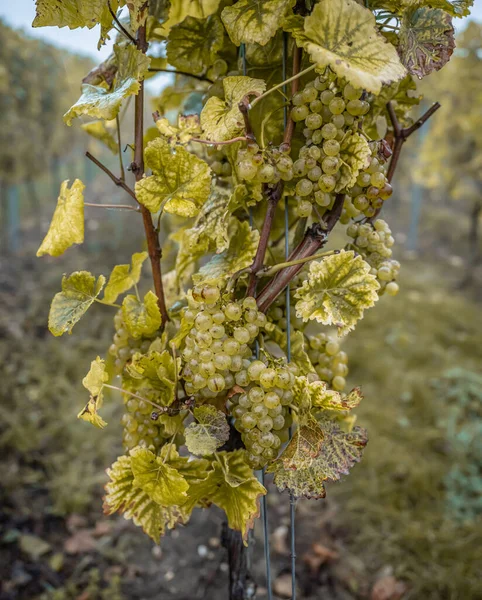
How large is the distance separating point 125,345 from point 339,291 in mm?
392

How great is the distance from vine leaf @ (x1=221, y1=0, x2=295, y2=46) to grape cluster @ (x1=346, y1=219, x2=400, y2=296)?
1.01 feet

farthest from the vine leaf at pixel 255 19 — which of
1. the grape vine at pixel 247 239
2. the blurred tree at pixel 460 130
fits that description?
the blurred tree at pixel 460 130

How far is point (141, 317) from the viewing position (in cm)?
75

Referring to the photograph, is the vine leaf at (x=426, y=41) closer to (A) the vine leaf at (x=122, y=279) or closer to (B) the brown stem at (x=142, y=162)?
(B) the brown stem at (x=142, y=162)

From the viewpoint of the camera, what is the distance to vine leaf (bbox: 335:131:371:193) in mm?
622

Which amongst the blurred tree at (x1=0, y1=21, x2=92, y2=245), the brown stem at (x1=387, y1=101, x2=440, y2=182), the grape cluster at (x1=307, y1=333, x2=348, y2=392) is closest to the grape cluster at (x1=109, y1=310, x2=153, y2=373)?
the grape cluster at (x1=307, y1=333, x2=348, y2=392)

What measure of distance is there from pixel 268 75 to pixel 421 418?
267cm

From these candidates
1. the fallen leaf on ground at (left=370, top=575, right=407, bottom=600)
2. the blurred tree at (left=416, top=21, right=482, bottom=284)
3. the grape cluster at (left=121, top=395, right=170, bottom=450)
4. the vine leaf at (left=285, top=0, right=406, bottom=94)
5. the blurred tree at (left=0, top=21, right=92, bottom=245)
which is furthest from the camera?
the blurred tree at (left=0, top=21, right=92, bottom=245)

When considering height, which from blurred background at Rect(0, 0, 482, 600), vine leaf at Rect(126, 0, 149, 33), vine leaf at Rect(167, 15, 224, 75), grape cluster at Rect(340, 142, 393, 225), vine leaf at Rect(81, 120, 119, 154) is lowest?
blurred background at Rect(0, 0, 482, 600)

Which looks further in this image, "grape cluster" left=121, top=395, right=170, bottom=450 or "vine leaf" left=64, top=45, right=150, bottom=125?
"grape cluster" left=121, top=395, right=170, bottom=450

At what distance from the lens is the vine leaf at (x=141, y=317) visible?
0.73 metres

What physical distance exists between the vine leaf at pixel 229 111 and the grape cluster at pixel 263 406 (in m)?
0.32

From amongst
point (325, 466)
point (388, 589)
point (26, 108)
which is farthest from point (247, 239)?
point (26, 108)

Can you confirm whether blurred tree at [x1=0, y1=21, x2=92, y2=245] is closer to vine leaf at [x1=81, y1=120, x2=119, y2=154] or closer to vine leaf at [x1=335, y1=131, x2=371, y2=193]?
vine leaf at [x1=81, y1=120, x2=119, y2=154]
